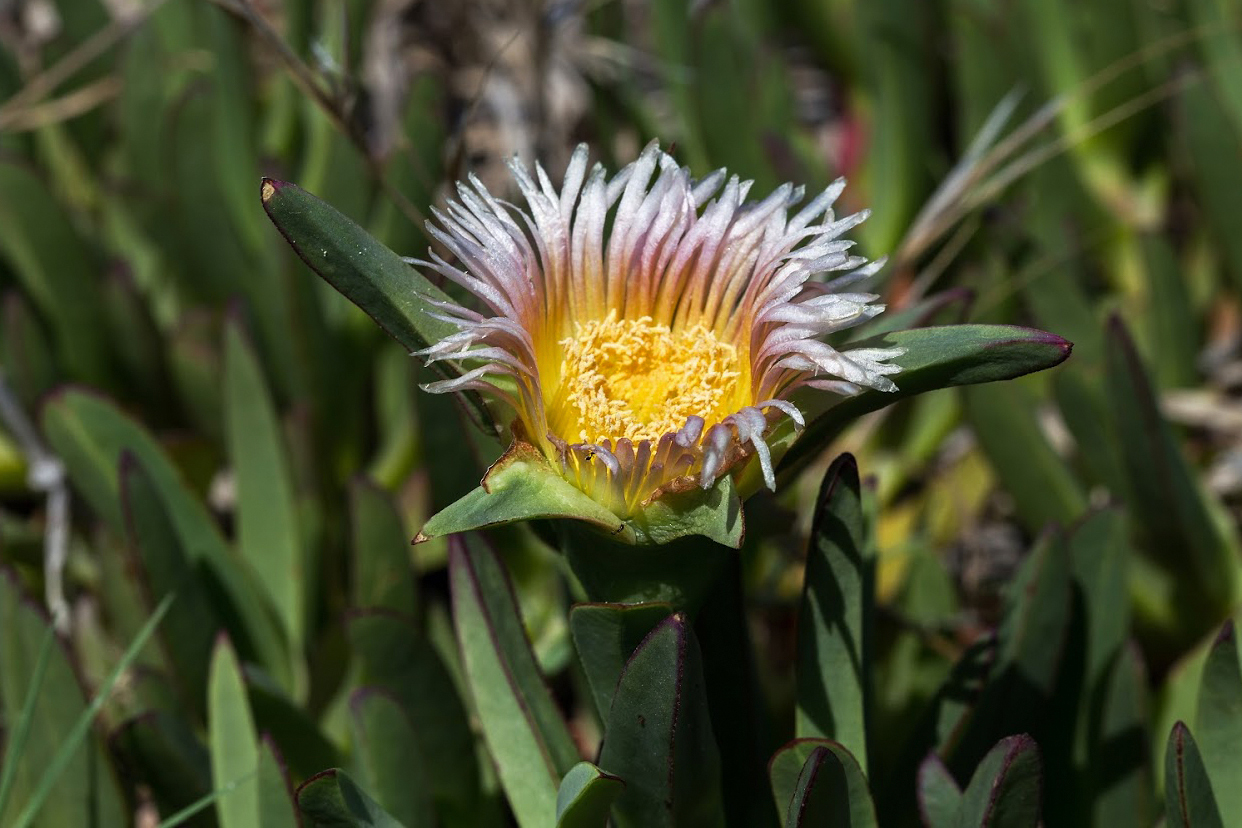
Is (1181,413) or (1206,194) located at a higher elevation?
(1206,194)

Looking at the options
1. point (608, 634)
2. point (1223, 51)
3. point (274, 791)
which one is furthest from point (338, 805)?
point (1223, 51)

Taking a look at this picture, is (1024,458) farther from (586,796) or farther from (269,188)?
(269,188)

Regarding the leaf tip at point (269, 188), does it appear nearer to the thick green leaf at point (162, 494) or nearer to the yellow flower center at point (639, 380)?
the yellow flower center at point (639, 380)

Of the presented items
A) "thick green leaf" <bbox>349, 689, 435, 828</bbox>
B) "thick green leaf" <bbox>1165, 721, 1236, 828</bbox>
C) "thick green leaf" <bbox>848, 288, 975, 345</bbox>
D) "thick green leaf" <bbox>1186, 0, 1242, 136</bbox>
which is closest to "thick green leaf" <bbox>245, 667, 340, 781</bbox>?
"thick green leaf" <bbox>349, 689, 435, 828</bbox>

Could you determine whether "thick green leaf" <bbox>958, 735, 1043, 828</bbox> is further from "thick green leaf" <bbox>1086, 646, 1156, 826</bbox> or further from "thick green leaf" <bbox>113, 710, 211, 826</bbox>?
"thick green leaf" <bbox>113, 710, 211, 826</bbox>

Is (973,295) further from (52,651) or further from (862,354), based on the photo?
(52,651)

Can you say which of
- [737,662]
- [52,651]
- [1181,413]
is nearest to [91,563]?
[52,651]

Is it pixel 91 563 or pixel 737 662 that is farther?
pixel 91 563
